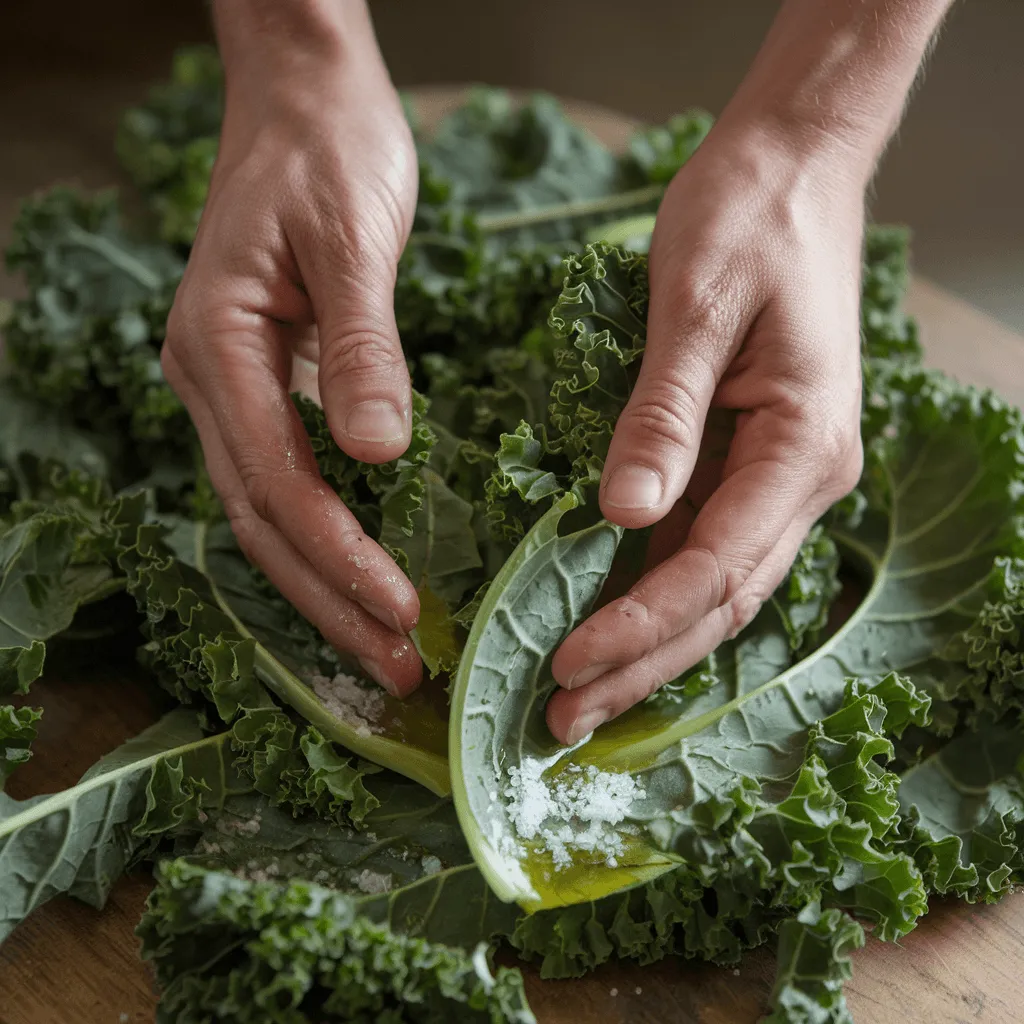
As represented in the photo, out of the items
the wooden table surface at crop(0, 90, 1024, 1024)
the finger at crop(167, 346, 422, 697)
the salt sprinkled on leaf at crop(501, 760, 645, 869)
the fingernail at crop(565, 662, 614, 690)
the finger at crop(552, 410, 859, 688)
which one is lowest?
the wooden table surface at crop(0, 90, 1024, 1024)

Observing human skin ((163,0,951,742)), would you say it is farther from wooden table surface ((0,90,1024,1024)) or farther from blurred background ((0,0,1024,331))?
blurred background ((0,0,1024,331))

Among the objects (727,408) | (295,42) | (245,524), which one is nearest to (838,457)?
(727,408)

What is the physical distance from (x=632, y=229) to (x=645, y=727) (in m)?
1.70

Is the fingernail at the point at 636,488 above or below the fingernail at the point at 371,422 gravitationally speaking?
above

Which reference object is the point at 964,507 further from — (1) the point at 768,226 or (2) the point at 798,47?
(2) the point at 798,47

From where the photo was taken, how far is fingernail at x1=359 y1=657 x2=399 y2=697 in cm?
221

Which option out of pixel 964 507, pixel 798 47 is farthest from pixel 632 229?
pixel 964 507

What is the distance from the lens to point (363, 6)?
2938 millimetres

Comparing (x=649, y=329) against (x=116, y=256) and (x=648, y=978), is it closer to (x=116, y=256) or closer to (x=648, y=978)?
(x=648, y=978)

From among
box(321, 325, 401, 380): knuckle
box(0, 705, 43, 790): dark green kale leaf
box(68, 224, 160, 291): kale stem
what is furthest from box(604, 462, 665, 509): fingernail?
box(68, 224, 160, 291): kale stem

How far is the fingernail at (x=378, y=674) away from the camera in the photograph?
2.21 meters

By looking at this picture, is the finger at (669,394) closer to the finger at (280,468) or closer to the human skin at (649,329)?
the human skin at (649,329)

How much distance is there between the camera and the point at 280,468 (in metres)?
2.26

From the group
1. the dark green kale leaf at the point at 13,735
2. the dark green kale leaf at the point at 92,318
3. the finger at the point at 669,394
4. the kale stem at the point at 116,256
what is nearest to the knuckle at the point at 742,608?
the finger at the point at 669,394
